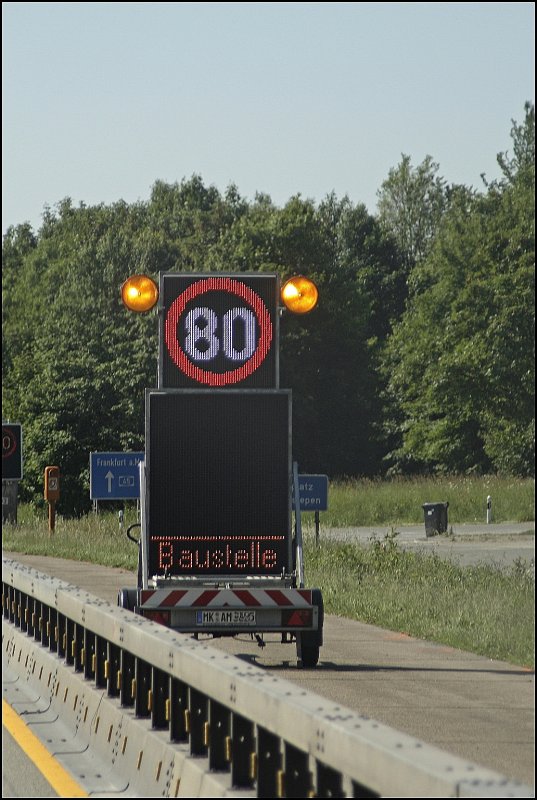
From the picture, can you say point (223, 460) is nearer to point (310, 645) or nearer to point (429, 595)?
point (310, 645)

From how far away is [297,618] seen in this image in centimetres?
1516

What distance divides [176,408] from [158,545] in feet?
4.26

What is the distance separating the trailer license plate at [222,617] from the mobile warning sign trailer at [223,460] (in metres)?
0.03

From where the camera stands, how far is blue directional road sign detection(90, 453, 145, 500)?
111 feet

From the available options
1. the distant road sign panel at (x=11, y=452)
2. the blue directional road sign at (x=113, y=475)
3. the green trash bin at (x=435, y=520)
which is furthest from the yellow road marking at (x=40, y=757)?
the green trash bin at (x=435, y=520)

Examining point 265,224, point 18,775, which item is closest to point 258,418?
point 18,775

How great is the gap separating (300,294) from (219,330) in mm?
1053

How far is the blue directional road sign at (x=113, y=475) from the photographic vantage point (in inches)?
1332

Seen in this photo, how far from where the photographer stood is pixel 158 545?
15.5 meters

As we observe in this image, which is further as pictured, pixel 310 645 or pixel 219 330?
pixel 310 645

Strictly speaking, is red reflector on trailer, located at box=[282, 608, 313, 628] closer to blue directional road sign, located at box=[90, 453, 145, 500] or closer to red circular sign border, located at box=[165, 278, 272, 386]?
red circular sign border, located at box=[165, 278, 272, 386]

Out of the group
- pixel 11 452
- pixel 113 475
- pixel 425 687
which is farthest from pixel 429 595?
pixel 11 452

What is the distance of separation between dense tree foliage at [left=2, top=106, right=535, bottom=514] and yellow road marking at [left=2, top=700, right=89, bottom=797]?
53570mm

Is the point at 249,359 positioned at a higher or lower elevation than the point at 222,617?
higher
